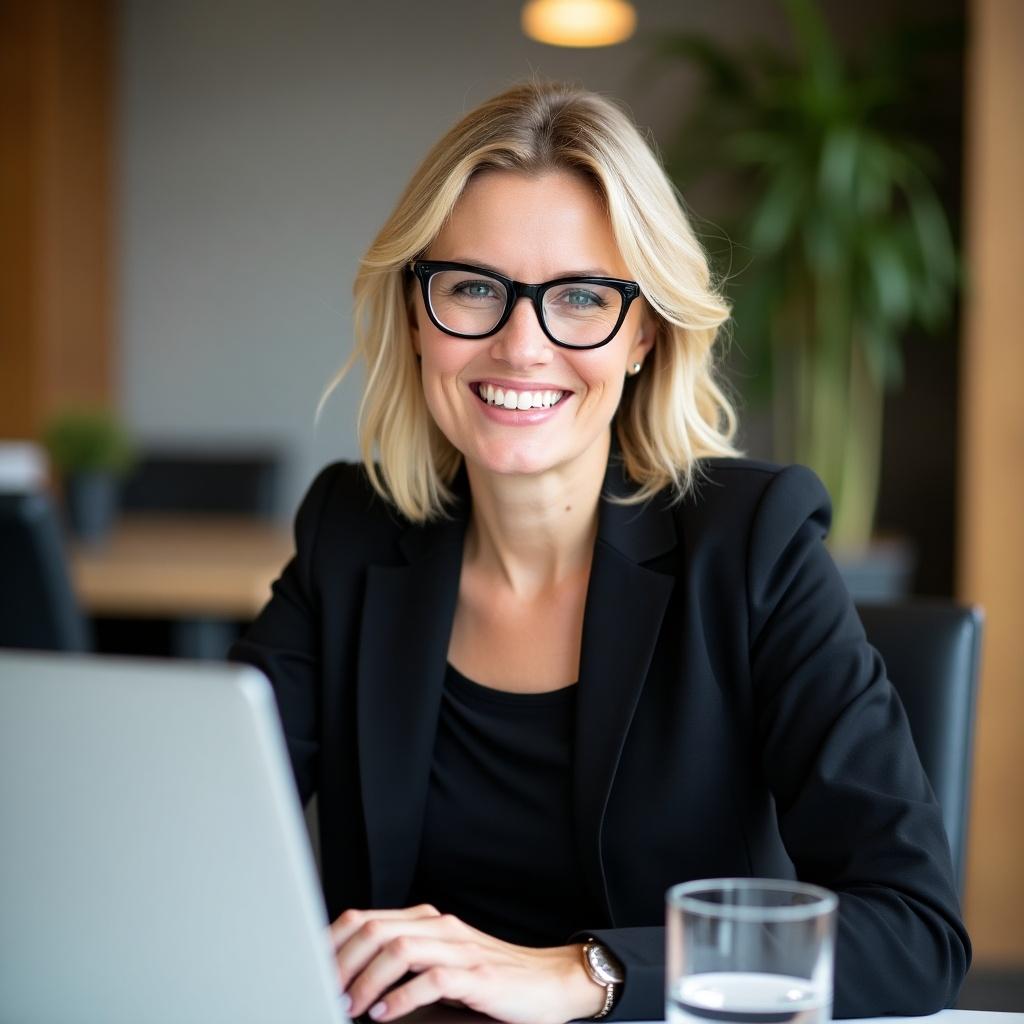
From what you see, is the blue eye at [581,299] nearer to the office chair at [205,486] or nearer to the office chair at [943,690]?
the office chair at [943,690]

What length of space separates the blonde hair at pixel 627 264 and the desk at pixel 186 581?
124cm

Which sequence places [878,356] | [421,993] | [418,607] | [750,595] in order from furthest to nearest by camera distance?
[878,356], [418,607], [750,595], [421,993]

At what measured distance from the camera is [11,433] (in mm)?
5246

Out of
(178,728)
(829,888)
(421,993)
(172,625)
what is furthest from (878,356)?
(178,728)

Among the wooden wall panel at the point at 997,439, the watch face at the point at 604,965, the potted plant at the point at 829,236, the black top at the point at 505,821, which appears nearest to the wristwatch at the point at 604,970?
the watch face at the point at 604,965

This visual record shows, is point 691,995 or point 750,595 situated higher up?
point 750,595

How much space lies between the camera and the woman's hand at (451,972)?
3.15ft

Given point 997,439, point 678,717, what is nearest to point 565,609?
point 678,717

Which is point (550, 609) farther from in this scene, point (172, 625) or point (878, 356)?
point (878, 356)

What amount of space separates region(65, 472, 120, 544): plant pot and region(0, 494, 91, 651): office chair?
101cm

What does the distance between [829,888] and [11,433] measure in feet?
15.2

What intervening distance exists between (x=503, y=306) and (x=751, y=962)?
0.82 m

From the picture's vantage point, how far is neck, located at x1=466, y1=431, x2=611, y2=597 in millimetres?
1491

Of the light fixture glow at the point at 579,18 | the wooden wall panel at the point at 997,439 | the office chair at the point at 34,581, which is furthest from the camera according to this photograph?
the light fixture glow at the point at 579,18
